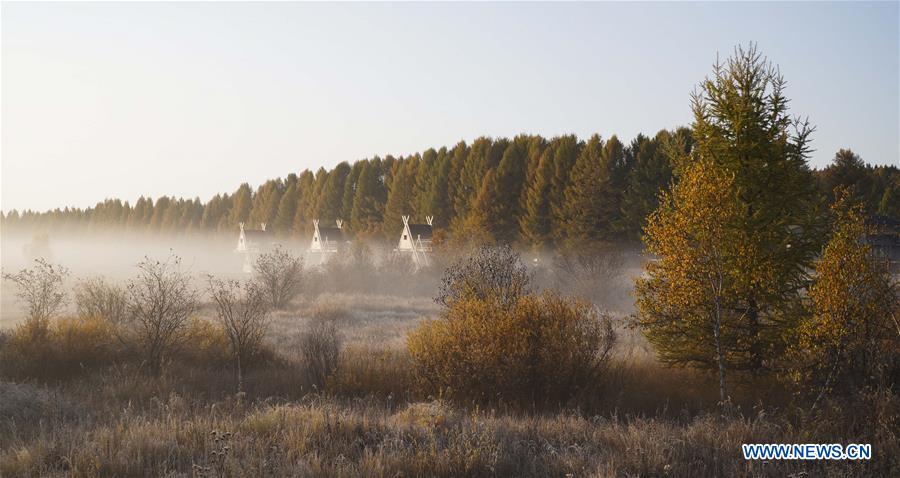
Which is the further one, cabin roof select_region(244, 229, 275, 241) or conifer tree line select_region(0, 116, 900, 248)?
cabin roof select_region(244, 229, 275, 241)

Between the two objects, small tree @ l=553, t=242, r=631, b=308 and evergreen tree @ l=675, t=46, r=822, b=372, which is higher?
evergreen tree @ l=675, t=46, r=822, b=372

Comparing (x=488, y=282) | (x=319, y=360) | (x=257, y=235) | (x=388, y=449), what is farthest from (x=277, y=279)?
(x=257, y=235)

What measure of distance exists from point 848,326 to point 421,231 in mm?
34309

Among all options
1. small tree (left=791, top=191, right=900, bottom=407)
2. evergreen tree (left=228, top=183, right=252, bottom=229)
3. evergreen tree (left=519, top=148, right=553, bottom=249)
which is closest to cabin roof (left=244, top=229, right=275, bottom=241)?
evergreen tree (left=228, top=183, right=252, bottom=229)

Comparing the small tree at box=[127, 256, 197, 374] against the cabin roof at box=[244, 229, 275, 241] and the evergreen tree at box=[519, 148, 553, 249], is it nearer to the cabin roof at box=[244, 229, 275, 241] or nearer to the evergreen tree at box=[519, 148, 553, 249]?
the evergreen tree at box=[519, 148, 553, 249]

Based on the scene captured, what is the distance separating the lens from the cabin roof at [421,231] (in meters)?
41.6

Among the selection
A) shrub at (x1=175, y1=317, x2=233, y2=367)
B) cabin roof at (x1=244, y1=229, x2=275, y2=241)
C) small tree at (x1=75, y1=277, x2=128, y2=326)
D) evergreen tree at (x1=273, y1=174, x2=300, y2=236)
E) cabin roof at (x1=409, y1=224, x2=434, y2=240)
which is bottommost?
shrub at (x1=175, y1=317, x2=233, y2=367)

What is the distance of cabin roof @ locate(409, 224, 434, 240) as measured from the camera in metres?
41.6

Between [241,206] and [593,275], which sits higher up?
[241,206]

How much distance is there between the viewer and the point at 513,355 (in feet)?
34.4

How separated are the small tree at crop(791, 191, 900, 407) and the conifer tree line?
3682 mm

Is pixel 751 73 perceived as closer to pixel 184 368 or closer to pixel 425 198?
pixel 184 368

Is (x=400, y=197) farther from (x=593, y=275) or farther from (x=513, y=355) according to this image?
(x=513, y=355)

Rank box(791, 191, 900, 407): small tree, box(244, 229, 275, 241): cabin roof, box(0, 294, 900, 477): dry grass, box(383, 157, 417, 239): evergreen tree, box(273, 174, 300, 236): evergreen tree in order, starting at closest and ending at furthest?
box(0, 294, 900, 477): dry grass
box(791, 191, 900, 407): small tree
box(383, 157, 417, 239): evergreen tree
box(244, 229, 275, 241): cabin roof
box(273, 174, 300, 236): evergreen tree
